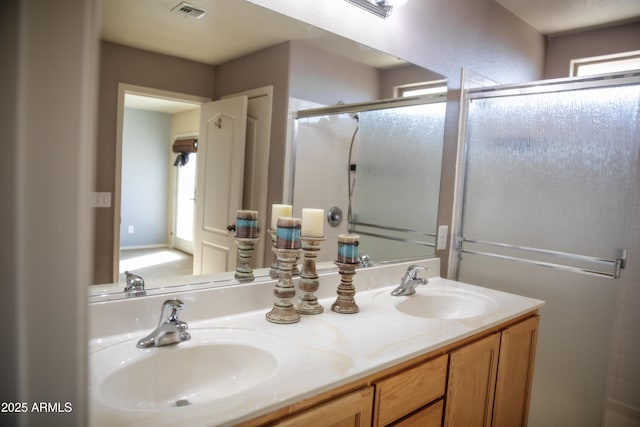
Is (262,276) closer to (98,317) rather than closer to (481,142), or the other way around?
(98,317)

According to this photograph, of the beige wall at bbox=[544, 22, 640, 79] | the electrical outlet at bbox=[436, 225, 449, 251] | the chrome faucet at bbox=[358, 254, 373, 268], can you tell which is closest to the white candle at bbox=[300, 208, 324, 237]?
the chrome faucet at bbox=[358, 254, 373, 268]

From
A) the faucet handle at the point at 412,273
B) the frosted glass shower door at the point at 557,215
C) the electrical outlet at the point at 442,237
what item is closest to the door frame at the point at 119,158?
the faucet handle at the point at 412,273

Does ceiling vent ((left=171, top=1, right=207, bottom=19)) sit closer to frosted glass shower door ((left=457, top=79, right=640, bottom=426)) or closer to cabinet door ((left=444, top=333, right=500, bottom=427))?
cabinet door ((left=444, top=333, right=500, bottom=427))

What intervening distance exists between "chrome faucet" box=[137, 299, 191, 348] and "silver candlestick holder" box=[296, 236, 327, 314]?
41cm

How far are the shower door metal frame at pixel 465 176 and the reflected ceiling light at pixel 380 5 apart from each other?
691mm

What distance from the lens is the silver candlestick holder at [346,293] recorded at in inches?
55.3

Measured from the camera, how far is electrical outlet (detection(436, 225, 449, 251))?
2.19 metres

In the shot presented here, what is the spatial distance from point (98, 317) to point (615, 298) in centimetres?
210

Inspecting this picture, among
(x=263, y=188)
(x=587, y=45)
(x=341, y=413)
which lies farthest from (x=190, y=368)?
(x=587, y=45)

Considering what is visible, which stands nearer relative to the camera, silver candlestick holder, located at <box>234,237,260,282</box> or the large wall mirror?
the large wall mirror

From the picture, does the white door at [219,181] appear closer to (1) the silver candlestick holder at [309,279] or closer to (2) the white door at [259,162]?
(2) the white door at [259,162]

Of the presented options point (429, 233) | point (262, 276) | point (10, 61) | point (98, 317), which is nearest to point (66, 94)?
point (10, 61)

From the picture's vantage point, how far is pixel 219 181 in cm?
133

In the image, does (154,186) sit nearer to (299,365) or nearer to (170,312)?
(170,312)
